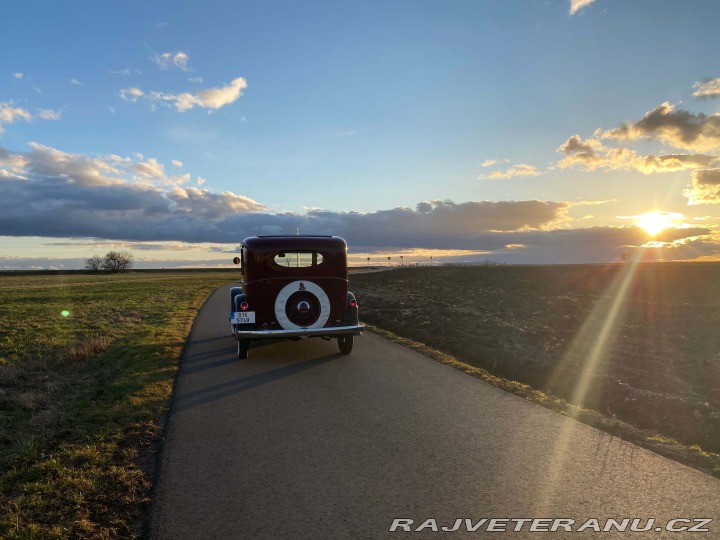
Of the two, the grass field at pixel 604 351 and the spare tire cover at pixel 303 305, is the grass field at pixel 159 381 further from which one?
the spare tire cover at pixel 303 305

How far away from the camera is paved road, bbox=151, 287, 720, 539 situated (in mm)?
4188

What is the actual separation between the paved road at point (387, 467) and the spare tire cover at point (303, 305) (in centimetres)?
292

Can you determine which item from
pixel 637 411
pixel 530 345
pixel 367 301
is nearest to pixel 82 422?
pixel 637 411

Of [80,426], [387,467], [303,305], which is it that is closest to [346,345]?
[303,305]

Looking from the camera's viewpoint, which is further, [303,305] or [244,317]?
[303,305]

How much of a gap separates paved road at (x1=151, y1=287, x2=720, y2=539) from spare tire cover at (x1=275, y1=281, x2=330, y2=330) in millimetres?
2924

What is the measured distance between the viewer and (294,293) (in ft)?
38.3

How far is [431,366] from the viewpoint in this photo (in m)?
10.5

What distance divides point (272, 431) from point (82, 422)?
3.05 meters

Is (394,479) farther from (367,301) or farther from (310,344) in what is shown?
(367,301)

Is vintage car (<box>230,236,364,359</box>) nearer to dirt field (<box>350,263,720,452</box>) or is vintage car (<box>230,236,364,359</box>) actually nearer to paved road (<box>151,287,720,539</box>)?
paved road (<box>151,287,720,539</box>)

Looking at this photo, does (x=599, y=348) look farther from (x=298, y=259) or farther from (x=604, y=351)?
(x=298, y=259)

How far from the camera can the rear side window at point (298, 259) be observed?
1184cm

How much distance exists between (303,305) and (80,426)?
18.0 ft
